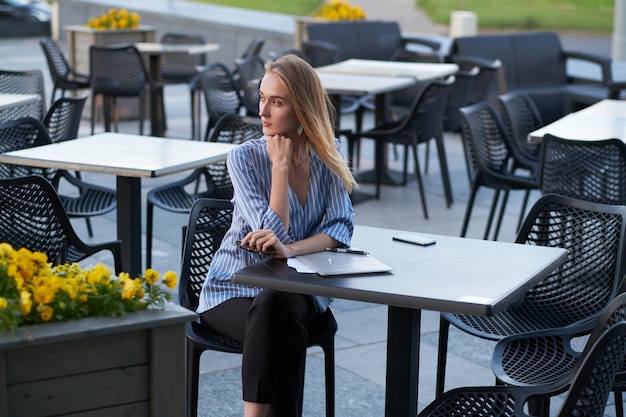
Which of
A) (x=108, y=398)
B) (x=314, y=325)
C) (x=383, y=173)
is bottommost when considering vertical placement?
(x=383, y=173)

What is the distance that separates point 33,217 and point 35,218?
A: 0.08 feet

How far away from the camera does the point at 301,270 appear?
315cm

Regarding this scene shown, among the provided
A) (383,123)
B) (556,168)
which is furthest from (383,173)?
(556,168)

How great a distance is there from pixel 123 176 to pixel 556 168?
2.22 meters

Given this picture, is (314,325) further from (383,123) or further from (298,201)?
(383,123)

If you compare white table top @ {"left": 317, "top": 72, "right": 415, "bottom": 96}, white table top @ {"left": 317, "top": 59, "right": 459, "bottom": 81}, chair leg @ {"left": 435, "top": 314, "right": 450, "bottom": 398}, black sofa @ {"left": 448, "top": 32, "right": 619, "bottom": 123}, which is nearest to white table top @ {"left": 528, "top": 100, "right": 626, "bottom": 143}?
white table top @ {"left": 317, "top": 72, "right": 415, "bottom": 96}

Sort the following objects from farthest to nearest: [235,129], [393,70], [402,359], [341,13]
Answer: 1. [341,13]
2. [393,70]
3. [235,129]
4. [402,359]

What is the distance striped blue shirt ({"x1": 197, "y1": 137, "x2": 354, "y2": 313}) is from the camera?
3.55 m

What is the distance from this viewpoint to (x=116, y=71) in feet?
33.9

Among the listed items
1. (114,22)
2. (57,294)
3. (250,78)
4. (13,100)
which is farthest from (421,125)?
(57,294)

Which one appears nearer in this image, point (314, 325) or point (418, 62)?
point (314, 325)

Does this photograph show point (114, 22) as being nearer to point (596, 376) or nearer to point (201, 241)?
point (201, 241)

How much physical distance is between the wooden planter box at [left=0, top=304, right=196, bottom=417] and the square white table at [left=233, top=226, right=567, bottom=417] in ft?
2.03

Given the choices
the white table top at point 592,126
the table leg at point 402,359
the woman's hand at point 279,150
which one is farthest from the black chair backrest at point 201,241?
the white table top at point 592,126
